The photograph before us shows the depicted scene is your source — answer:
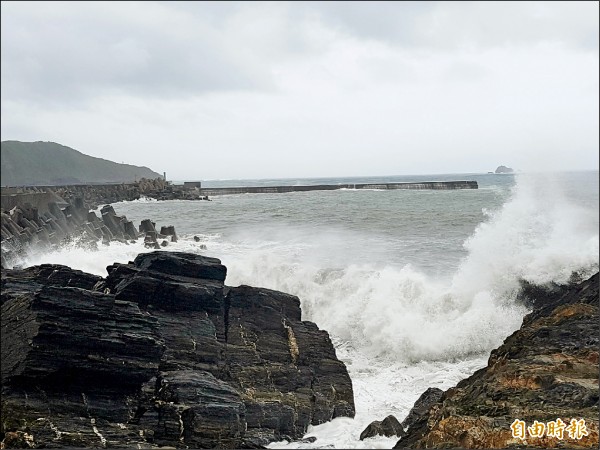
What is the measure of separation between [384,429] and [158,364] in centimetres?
353

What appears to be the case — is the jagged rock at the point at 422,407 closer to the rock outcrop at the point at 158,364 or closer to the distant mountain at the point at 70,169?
the rock outcrop at the point at 158,364

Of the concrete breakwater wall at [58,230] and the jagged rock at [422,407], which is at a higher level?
the concrete breakwater wall at [58,230]

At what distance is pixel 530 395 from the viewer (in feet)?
18.4

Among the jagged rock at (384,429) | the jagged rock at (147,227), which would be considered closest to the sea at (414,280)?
the jagged rock at (384,429)

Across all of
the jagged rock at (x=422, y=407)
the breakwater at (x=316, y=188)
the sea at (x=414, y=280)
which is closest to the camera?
the jagged rock at (x=422, y=407)

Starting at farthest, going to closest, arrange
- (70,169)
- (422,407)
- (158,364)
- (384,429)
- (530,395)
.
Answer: (70,169) → (422,407) → (158,364) → (384,429) → (530,395)

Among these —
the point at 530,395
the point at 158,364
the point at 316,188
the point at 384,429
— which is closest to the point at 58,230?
the point at 158,364

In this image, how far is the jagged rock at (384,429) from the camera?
756 cm

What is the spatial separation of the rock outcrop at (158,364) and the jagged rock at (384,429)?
109 centimetres

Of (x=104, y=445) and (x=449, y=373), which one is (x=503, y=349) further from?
(x=104, y=445)

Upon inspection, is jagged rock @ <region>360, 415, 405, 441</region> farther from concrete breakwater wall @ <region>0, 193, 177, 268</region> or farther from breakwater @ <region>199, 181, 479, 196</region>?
breakwater @ <region>199, 181, 479, 196</region>

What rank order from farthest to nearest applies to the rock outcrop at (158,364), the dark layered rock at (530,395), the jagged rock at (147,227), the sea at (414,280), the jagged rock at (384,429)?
1. the jagged rock at (147,227)
2. the sea at (414,280)
3. the jagged rock at (384,429)
4. the rock outcrop at (158,364)
5. the dark layered rock at (530,395)

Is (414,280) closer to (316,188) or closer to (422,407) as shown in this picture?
(422,407)

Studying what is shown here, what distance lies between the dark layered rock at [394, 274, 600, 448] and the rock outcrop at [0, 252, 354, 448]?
258cm
